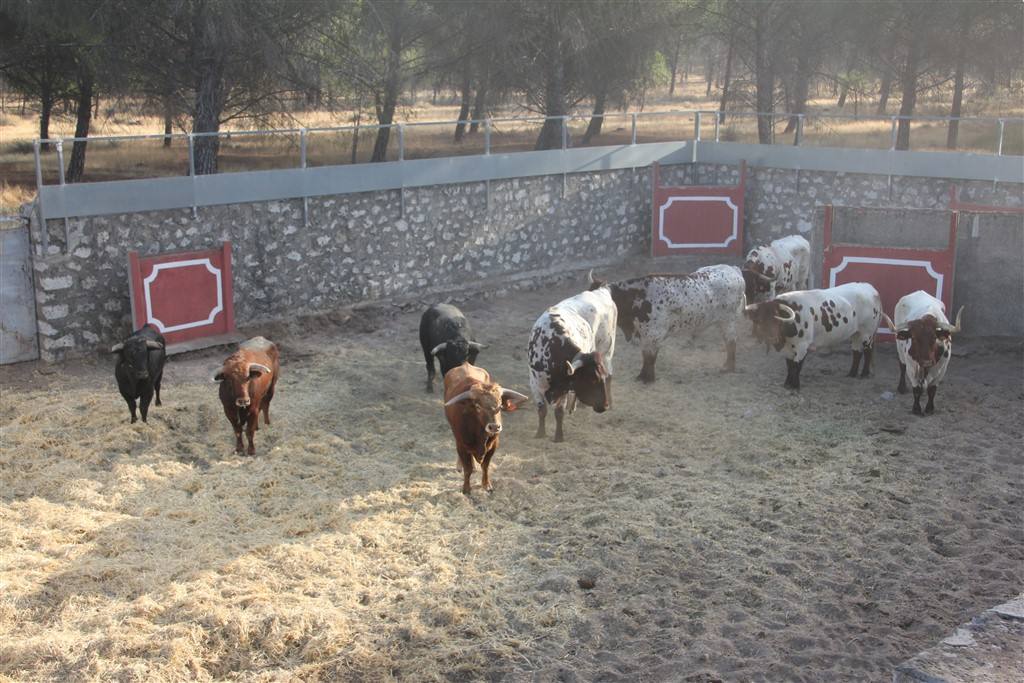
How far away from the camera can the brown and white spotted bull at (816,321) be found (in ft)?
42.5

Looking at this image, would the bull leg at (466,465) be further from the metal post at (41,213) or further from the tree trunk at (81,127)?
the tree trunk at (81,127)

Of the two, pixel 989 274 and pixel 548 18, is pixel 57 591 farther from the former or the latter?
pixel 548 18

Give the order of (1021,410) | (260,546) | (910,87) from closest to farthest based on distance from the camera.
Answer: (260,546) → (1021,410) → (910,87)

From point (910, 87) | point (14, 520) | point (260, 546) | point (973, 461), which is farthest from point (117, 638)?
point (910, 87)

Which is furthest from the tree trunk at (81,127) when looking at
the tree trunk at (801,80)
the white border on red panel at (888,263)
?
the tree trunk at (801,80)

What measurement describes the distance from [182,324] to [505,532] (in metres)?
6.77

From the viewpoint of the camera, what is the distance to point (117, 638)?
7.26 metres

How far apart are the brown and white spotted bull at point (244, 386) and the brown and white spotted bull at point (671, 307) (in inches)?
173

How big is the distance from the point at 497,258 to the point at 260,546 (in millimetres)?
10144

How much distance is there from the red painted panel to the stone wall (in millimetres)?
395

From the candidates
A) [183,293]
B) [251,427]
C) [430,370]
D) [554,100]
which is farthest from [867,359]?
[554,100]

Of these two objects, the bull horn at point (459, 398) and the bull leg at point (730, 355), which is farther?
the bull leg at point (730, 355)

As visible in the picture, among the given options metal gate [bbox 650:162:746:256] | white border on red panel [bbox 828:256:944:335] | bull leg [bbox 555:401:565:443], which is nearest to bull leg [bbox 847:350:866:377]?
white border on red panel [bbox 828:256:944:335]

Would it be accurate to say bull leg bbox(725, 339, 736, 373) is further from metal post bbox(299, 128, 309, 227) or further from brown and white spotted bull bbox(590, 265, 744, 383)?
metal post bbox(299, 128, 309, 227)
